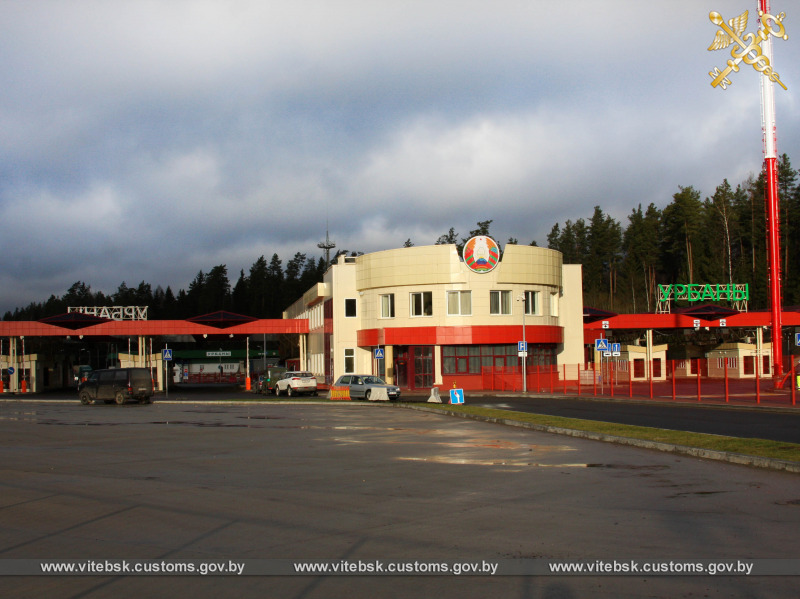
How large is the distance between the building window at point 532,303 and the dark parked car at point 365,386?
674 inches

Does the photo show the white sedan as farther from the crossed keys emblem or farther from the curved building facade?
the crossed keys emblem

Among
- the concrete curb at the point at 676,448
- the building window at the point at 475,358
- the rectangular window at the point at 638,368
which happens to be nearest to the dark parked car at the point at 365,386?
the building window at the point at 475,358

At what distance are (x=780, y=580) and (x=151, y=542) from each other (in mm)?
6426

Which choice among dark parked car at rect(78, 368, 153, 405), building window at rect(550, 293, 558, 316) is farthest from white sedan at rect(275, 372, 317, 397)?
building window at rect(550, 293, 558, 316)

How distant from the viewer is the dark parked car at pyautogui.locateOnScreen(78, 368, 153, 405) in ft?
131

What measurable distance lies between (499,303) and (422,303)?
18.3 ft

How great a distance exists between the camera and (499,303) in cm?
5438

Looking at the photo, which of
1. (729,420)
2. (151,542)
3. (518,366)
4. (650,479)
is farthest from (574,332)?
(151,542)

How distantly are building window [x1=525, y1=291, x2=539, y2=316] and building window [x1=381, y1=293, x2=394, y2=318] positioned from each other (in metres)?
10.0

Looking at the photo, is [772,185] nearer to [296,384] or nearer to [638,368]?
[638,368]

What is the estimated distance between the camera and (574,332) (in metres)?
59.4

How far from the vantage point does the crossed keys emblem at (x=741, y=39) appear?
133 feet

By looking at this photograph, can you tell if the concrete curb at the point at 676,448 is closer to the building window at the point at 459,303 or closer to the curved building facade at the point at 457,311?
the curved building facade at the point at 457,311

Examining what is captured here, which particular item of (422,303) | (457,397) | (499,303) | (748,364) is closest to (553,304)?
(499,303)
